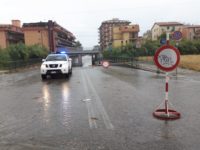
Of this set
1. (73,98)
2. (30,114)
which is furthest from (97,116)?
(73,98)

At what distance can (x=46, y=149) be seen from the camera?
17.4 ft

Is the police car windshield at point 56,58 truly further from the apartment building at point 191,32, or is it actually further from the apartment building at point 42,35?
the apartment building at point 191,32

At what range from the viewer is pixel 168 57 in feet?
27.4

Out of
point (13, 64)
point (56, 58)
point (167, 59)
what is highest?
point (167, 59)

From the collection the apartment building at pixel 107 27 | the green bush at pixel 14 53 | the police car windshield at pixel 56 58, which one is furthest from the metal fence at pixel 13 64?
the apartment building at pixel 107 27

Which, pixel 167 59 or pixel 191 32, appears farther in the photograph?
pixel 191 32

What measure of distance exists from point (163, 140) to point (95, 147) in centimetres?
129

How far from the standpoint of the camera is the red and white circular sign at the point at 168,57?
8305mm

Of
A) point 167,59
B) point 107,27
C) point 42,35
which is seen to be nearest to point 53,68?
point 167,59

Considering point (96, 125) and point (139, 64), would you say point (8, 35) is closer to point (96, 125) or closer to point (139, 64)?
point (139, 64)

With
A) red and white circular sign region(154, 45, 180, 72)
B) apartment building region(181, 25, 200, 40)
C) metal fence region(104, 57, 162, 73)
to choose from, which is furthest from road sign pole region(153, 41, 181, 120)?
apartment building region(181, 25, 200, 40)

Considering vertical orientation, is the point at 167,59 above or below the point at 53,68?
above

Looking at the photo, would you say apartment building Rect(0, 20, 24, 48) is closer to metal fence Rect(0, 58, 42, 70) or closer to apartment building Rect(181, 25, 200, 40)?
metal fence Rect(0, 58, 42, 70)

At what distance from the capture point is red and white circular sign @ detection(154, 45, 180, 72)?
830cm
